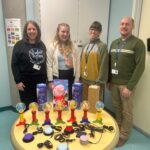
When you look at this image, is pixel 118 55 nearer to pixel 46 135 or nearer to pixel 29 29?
pixel 29 29

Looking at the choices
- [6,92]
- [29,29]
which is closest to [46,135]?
[29,29]

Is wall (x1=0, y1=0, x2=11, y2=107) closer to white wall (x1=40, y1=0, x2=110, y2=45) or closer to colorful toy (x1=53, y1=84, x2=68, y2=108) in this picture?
white wall (x1=40, y1=0, x2=110, y2=45)

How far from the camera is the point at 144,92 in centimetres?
228

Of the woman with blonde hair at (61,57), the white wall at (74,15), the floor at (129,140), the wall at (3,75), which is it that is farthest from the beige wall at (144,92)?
the wall at (3,75)

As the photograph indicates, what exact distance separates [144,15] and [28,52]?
4.56 feet

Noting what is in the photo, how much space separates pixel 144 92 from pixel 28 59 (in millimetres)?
1418

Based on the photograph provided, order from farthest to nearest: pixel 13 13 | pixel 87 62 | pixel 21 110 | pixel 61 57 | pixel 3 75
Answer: pixel 3 75 < pixel 13 13 < pixel 87 62 < pixel 61 57 < pixel 21 110

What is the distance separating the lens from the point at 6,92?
294cm

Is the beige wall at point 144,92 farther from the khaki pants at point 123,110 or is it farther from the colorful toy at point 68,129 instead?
the colorful toy at point 68,129

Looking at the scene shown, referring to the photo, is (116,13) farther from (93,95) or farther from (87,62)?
(93,95)

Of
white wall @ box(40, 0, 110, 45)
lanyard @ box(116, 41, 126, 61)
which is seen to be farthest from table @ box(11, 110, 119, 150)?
white wall @ box(40, 0, 110, 45)

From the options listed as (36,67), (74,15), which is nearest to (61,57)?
(36,67)

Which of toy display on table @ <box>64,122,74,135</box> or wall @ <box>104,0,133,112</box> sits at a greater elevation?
wall @ <box>104,0,133,112</box>

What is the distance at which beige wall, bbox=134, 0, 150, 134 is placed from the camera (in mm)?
2164
